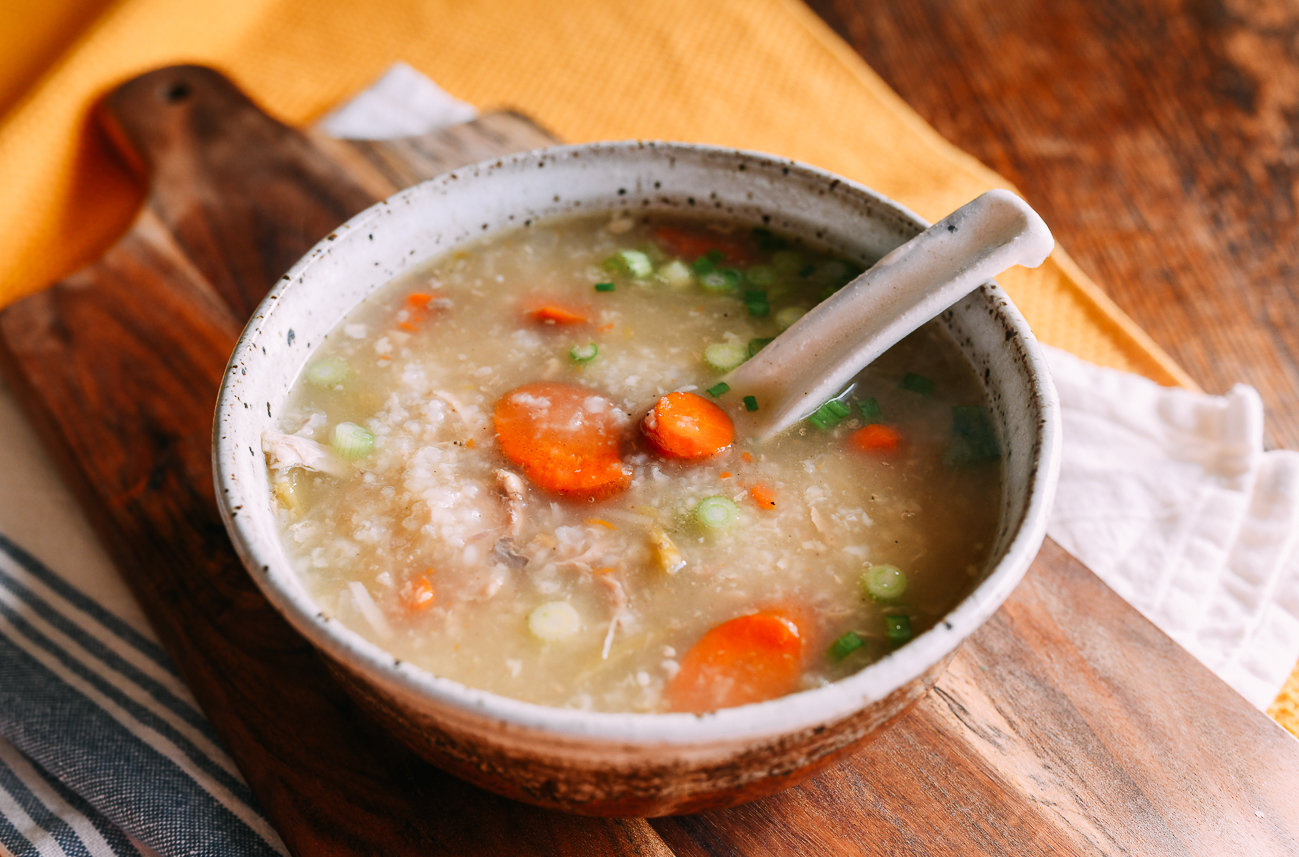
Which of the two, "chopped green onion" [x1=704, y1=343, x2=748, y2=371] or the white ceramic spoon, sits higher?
the white ceramic spoon

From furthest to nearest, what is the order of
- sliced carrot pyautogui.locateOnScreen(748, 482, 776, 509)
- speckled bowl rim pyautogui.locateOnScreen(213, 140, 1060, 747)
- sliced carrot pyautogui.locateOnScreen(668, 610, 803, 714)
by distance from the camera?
1. sliced carrot pyautogui.locateOnScreen(748, 482, 776, 509)
2. sliced carrot pyautogui.locateOnScreen(668, 610, 803, 714)
3. speckled bowl rim pyautogui.locateOnScreen(213, 140, 1060, 747)

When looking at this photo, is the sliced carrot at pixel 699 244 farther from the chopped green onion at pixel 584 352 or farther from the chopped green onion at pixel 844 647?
the chopped green onion at pixel 844 647

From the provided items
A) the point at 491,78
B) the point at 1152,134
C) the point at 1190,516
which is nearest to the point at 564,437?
the point at 1190,516

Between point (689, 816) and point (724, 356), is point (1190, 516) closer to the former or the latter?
point (724, 356)

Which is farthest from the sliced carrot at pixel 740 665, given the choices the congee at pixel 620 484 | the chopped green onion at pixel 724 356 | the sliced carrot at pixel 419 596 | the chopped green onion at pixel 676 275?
the chopped green onion at pixel 676 275

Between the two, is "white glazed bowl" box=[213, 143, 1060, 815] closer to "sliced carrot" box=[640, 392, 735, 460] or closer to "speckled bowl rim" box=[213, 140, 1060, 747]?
"speckled bowl rim" box=[213, 140, 1060, 747]

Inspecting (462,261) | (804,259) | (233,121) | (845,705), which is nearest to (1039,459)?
(845,705)

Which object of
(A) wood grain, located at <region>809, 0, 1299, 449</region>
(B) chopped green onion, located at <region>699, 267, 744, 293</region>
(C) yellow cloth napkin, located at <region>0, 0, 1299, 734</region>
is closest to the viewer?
(B) chopped green onion, located at <region>699, 267, 744, 293</region>

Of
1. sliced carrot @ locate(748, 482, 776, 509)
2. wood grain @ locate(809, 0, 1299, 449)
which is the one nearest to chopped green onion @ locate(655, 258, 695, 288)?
sliced carrot @ locate(748, 482, 776, 509)
